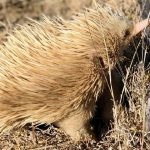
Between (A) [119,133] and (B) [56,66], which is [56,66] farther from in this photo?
(A) [119,133]

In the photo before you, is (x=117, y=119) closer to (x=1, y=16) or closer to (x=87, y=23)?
(x=87, y=23)

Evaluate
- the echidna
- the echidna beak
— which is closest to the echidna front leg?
the echidna

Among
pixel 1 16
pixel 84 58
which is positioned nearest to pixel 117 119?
pixel 84 58

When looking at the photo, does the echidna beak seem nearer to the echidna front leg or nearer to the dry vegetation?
the dry vegetation

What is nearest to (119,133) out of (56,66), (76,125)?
(76,125)

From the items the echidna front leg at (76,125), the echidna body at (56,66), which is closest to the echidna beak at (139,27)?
the echidna body at (56,66)

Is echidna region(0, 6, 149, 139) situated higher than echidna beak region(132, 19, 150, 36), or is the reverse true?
echidna beak region(132, 19, 150, 36)

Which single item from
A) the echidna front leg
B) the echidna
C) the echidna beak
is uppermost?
the echidna beak
